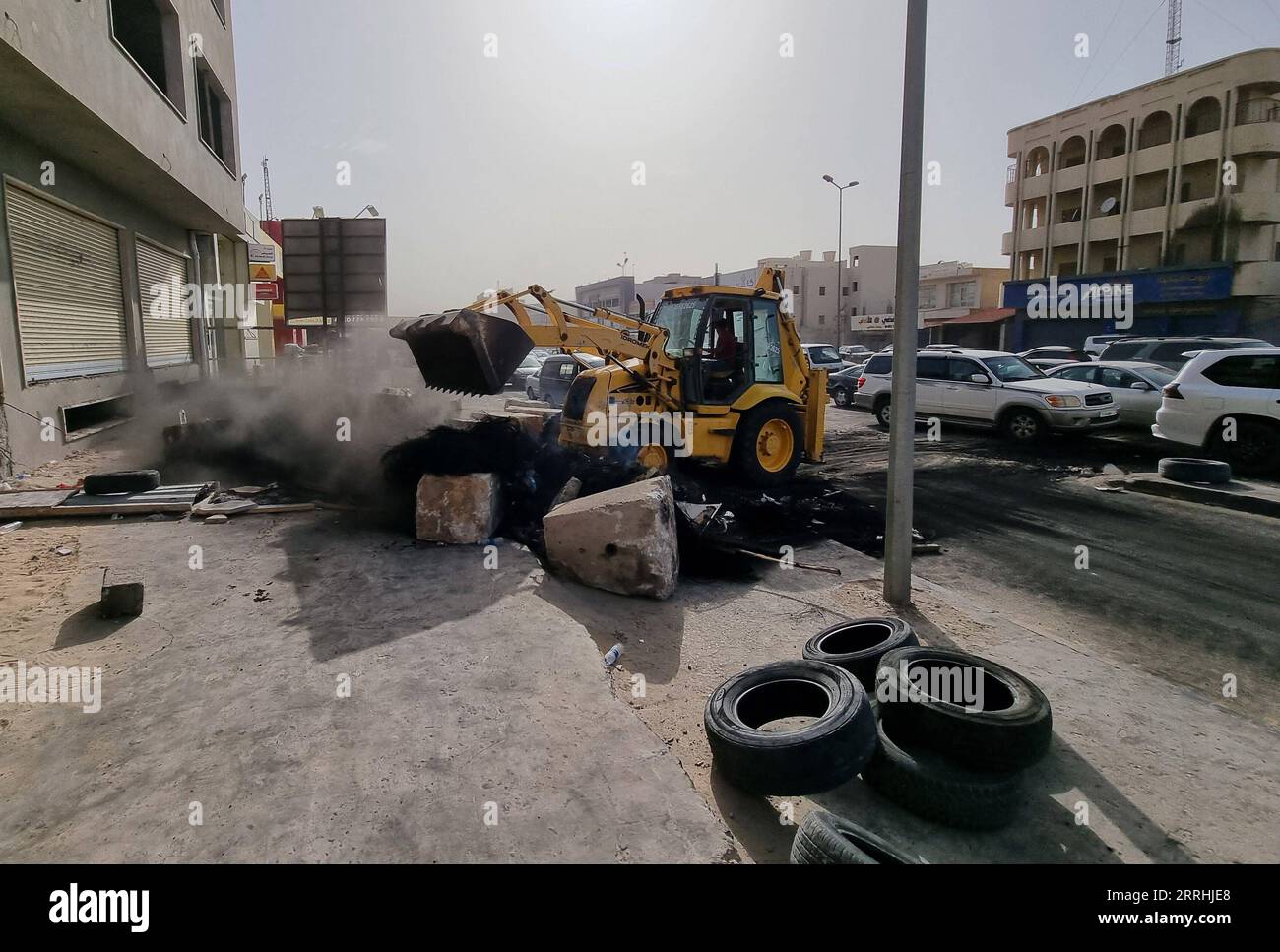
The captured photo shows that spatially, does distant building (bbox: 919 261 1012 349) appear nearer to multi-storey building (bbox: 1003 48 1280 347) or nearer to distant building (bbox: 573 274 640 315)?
multi-storey building (bbox: 1003 48 1280 347)

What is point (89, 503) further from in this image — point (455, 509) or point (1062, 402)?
point (1062, 402)

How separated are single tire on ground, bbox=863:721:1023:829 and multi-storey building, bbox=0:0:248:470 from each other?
9.71m

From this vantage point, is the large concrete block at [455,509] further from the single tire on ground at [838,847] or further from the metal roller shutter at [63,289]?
the metal roller shutter at [63,289]

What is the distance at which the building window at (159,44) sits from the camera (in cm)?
1402

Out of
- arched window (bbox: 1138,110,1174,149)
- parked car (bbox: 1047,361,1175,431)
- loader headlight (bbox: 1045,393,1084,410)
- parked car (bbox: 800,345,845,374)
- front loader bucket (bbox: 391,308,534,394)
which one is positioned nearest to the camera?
front loader bucket (bbox: 391,308,534,394)

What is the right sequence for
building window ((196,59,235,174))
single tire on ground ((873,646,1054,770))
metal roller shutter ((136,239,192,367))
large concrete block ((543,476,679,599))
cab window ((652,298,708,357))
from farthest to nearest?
building window ((196,59,235,174)), metal roller shutter ((136,239,192,367)), cab window ((652,298,708,357)), large concrete block ((543,476,679,599)), single tire on ground ((873,646,1054,770))

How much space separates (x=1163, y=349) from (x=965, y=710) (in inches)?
735

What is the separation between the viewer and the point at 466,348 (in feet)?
25.8

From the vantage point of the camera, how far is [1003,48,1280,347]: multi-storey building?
33.6m

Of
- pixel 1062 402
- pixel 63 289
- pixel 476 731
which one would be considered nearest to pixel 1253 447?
pixel 1062 402

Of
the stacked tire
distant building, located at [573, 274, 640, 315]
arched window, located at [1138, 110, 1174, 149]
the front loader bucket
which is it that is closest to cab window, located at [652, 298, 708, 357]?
the front loader bucket

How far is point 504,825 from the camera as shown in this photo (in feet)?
9.05

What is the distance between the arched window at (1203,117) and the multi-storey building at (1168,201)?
0.17 feet

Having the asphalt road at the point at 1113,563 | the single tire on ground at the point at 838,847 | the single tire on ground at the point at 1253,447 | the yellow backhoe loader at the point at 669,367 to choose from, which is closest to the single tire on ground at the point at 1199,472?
the asphalt road at the point at 1113,563
